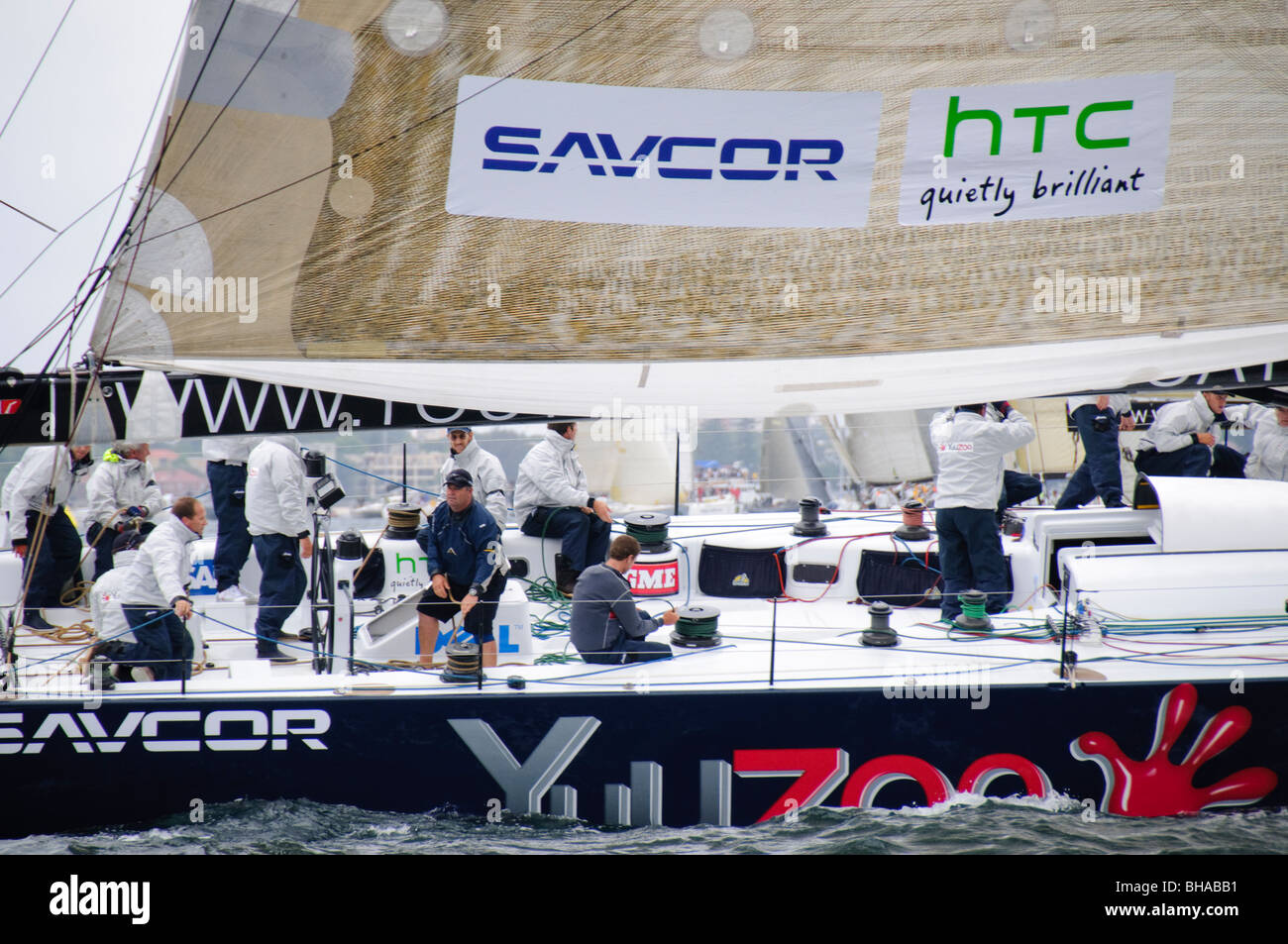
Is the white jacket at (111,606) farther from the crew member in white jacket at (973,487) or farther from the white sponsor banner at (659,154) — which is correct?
the crew member in white jacket at (973,487)

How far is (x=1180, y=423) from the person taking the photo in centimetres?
693

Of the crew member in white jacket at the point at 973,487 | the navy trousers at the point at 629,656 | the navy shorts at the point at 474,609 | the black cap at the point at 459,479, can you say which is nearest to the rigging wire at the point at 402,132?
the black cap at the point at 459,479

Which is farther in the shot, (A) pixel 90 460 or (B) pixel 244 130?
(A) pixel 90 460

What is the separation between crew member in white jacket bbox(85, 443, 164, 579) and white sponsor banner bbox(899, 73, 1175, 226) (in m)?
4.60

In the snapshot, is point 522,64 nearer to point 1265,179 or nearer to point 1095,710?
point 1265,179

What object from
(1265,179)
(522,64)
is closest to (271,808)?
(522,64)

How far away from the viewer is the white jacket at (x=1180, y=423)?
272 inches

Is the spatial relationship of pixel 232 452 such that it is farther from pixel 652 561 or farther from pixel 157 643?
pixel 652 561

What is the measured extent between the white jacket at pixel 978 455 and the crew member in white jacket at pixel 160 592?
11.3ft

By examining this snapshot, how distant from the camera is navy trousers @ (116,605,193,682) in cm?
489

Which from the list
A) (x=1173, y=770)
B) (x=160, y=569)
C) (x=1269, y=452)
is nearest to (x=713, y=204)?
(x=160, y=569)

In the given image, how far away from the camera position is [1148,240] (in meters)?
4.39
